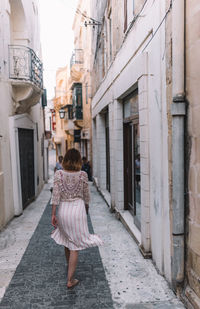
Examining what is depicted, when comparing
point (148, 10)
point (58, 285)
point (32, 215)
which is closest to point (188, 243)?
point (58, 285)

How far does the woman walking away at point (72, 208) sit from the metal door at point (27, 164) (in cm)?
506

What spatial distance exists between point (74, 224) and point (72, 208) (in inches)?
8.5

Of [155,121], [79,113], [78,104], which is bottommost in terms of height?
[155,121]

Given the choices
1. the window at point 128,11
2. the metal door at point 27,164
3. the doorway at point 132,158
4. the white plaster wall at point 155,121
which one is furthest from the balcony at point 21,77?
the white plaster wall at point 155,121

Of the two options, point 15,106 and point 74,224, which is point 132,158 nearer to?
point 74,224

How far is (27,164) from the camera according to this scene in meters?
9.70

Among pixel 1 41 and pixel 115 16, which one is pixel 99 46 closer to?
pixel 115 16

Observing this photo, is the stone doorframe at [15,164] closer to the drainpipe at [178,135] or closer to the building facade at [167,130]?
the building facade at [167,130]

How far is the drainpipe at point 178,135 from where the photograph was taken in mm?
3279

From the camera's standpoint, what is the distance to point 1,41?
713cm

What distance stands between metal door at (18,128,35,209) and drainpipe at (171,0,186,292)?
242 inches

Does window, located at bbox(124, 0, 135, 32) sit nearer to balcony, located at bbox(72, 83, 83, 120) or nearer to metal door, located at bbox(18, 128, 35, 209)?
metal door, located at bbox(18, 128, 35, 209)

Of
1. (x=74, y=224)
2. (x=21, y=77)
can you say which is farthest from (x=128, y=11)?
(x=74, y=224)

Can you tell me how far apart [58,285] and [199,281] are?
189 cm
